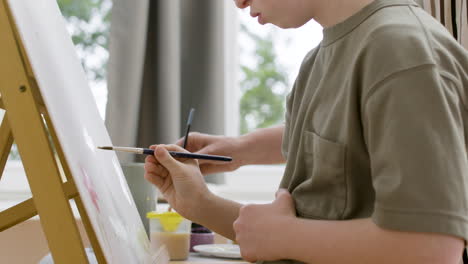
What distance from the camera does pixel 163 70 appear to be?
87.9 inches

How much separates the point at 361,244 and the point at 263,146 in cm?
67

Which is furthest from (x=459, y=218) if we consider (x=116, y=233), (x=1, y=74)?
(x=1, y=74)

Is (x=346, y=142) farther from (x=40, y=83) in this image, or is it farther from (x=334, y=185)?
(x=40, y=83)

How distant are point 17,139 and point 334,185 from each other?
42cm

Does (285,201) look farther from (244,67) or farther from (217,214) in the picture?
(244,67)

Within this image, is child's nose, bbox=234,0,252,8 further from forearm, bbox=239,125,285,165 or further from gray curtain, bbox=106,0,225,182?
gray curtain, bbox=106,0,225,182

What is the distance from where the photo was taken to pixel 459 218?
2.39ft

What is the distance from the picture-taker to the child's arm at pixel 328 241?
73 cm

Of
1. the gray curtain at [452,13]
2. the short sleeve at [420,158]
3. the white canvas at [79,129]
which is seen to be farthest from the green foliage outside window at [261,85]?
the short sleeve at [420,158]

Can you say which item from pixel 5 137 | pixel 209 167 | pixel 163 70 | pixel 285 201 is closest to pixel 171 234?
pixel 209 167

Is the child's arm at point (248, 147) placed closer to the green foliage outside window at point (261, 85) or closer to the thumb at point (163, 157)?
the thumb at point (163, 157)

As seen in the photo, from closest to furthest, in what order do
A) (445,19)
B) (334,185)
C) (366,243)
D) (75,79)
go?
1. (366,243)
2. (334,185)
3. (75,79)
4. (445,19)

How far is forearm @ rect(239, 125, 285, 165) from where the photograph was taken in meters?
1.43

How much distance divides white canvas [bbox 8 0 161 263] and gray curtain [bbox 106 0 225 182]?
94 centimetres
